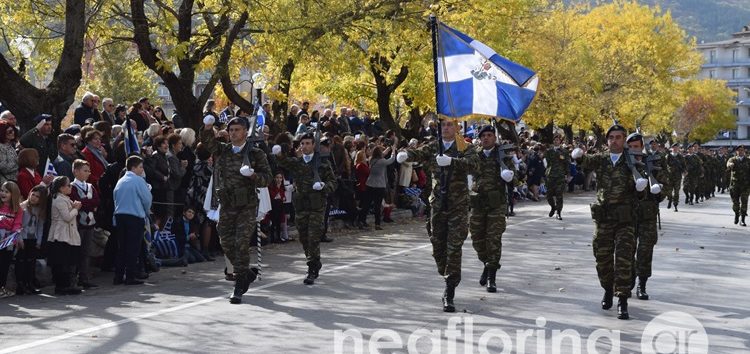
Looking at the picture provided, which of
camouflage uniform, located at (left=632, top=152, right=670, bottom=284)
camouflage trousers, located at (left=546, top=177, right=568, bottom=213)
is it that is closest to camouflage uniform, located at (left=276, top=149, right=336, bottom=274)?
camouflage uniform, located at (left=632, top=152, right=670, bottom=284)

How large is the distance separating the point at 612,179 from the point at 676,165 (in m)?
20.1

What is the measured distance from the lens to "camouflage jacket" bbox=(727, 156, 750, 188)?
24.1m

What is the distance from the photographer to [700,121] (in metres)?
113

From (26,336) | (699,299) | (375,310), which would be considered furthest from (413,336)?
(699,299)

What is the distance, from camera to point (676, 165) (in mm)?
29969

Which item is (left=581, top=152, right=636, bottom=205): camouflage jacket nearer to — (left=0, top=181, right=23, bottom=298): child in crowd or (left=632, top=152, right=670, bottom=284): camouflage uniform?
(left=632, top=152, right=670, bottom=284): camouflage uniform

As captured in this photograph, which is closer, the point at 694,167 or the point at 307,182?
the point at 307,182

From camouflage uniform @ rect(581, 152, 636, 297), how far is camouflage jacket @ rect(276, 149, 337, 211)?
141 inches

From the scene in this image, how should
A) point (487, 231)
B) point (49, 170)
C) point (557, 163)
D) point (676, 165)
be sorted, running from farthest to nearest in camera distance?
point (676, 165), point (557, 163), point (49, 170), point (487, 231)

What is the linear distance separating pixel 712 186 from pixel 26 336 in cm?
3633

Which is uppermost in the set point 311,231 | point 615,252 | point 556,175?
point 556,175

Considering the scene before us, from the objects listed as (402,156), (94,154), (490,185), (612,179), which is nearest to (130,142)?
(94,154)

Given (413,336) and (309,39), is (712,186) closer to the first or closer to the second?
(309,39)

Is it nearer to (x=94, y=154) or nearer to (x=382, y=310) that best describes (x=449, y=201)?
(x=382, y=310)
